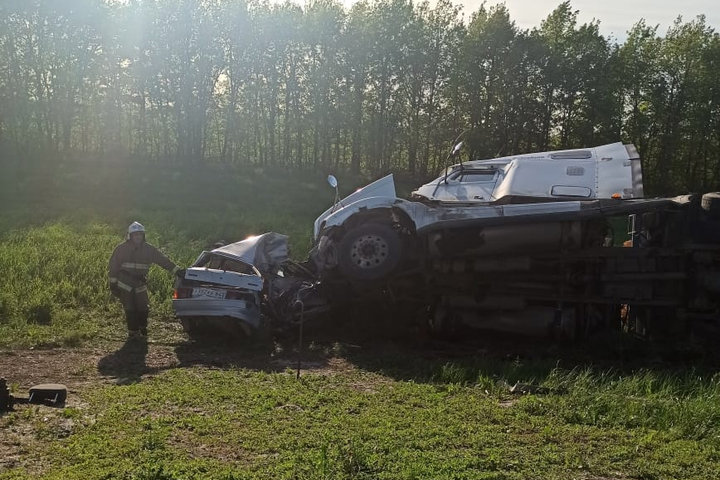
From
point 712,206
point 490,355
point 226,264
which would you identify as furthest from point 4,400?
point 712,206

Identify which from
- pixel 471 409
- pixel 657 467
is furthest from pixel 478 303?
pixel 657 467

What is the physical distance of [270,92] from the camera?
121 feet

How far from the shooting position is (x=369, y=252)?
29.0 feet

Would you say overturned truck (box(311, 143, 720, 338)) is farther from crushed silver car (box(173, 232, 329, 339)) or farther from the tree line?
the tree line

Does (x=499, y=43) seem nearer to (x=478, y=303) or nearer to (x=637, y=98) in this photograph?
(x=637, y=98)

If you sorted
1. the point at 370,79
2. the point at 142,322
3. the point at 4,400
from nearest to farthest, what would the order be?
the point at 4,400, the point at 142,322, the point at 370,79

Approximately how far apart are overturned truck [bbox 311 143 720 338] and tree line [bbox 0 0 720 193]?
24.2m

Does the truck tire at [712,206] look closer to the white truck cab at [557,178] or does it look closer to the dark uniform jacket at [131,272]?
the white truck cab at [557,178]

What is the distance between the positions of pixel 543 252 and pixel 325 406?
13.4 feet

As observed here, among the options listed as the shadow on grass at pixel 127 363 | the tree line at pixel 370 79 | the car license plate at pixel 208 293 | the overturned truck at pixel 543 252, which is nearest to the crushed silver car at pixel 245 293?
the car license plate at pixel 208 293

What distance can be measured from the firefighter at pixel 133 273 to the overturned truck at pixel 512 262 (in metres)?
0.70

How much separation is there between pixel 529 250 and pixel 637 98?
30.9 meters

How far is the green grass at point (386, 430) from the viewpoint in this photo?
404 cm

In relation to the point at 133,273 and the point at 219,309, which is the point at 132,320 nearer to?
the point at 133,273
